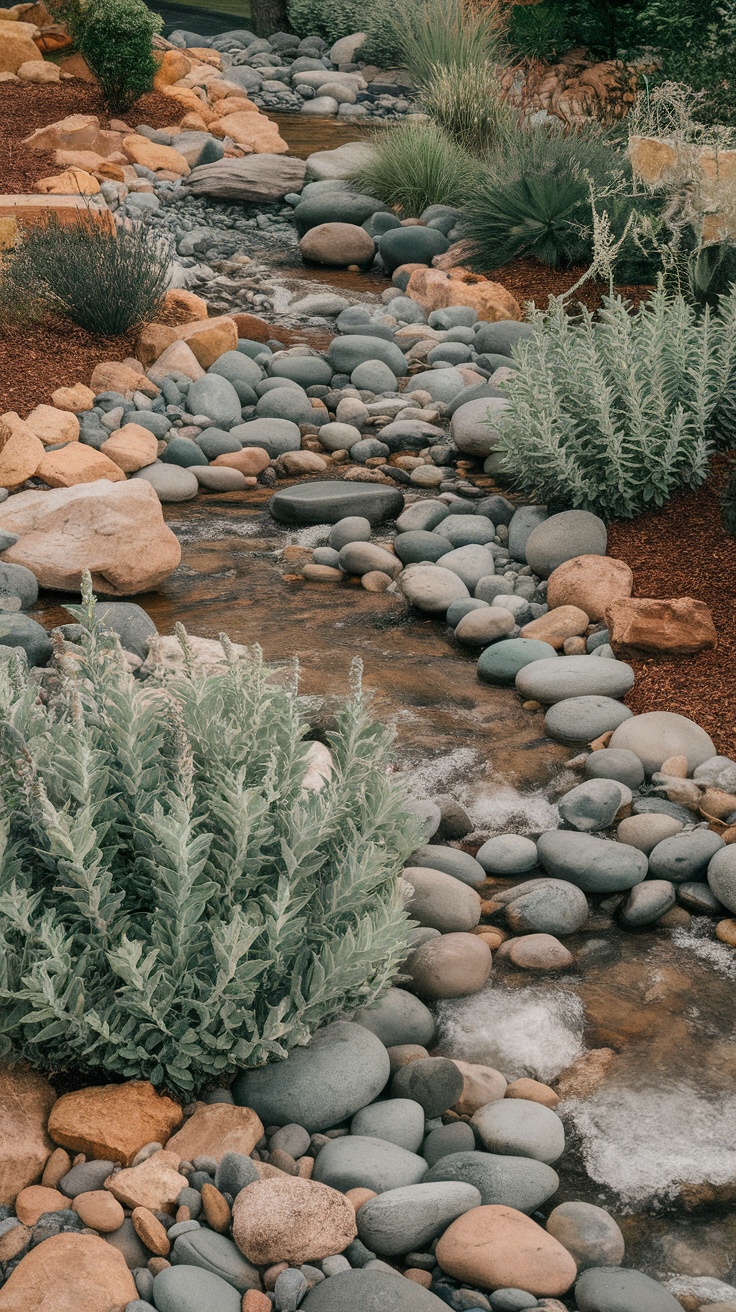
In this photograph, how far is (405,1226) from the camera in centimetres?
228

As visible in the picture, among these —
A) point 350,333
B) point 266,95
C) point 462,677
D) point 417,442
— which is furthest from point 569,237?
point 266,95

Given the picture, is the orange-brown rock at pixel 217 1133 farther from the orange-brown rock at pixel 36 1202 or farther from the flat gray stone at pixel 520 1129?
the flat gray stone at pixel 520 1129

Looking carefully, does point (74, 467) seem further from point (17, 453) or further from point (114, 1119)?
point (114, 1119)

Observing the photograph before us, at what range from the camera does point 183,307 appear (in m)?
8.40

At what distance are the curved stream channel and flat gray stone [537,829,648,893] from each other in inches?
4.4

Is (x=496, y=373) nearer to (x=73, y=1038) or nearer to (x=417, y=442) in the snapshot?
(x=417, y=442)

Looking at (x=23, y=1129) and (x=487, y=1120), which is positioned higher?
(x=23, y=1129)

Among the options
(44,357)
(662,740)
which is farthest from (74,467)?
(662,740)

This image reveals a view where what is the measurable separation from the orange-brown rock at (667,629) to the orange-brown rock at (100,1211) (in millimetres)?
3012

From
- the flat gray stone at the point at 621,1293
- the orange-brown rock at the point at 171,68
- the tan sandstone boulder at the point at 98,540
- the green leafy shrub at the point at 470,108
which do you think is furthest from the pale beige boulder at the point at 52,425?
the orange-brown rock at the point at 171,68

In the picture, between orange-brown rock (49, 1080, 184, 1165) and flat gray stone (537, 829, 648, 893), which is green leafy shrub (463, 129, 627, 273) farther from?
orange-brown rock (49, 1080, 184, 1165)

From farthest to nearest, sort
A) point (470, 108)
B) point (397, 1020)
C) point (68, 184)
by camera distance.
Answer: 1. point (470, 108)
2. point (68, 184)
3. point (397, 1020)

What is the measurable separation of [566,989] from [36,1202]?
4.94ft

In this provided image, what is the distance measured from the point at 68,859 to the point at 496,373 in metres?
5.65
